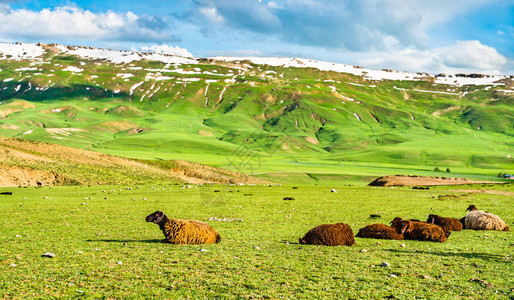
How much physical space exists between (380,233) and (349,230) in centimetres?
241

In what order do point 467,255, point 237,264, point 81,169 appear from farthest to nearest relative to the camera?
point 81,169 < point 467,255 < point 237,264

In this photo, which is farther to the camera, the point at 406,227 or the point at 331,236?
the point at 406,227

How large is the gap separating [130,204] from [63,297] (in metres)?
20.7

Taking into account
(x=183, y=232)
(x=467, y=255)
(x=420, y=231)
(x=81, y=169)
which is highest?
(x=467, y=255)

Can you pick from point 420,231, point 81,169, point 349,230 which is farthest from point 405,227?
point 81,169

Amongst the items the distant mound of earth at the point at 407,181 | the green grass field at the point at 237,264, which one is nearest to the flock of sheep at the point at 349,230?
the green grass field at the point at 237,264

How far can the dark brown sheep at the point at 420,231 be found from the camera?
16.7 m

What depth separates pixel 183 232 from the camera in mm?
15008

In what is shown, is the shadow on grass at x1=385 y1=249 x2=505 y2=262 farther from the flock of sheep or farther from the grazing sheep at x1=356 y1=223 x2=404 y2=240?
the grazing sheep at x1=356 y1=223 x2=404 y2=240

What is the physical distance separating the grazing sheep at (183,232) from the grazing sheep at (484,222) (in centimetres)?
1250

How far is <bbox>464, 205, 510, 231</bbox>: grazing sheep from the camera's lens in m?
19.6

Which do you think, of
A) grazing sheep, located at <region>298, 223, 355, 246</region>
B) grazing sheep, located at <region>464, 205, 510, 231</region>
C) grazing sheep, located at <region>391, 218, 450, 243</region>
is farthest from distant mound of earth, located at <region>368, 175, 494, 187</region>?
grazing sheep, located at <region>298, 223, 355, 246</region>

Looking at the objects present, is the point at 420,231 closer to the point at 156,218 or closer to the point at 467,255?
the point at 467,255

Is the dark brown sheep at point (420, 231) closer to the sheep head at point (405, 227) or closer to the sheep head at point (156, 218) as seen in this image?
the sheep head at point (405, 227)
